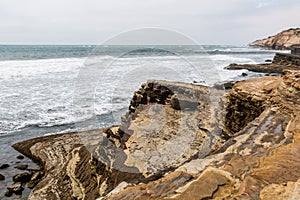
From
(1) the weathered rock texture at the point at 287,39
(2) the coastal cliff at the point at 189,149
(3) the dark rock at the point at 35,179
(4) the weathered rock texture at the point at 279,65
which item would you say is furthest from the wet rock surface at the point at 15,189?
(1) the weathered rock texture at the point at 287,39

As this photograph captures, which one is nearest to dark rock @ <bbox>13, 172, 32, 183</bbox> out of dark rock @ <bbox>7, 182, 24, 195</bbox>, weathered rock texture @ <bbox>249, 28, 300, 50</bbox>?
dark rock @ <bbox>7, 182, 24, 195</bbox>

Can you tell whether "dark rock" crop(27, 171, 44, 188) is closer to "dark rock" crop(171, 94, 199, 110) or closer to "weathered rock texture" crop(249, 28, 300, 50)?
"dark rock" crop(171, 94, 199, 110)

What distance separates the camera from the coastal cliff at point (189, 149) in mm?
3439

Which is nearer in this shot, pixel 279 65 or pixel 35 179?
pixel 35 179

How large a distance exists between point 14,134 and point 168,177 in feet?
45.5

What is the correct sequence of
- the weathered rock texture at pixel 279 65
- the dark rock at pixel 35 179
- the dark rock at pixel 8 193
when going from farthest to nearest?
the weathered rock texture at pixel 279 65 < the dark rock at pixel 35 179 < the dark rock at pixel 8 193

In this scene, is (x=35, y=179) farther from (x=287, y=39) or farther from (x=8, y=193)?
(x=287, y=39)

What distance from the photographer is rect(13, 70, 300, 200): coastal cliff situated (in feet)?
11.3

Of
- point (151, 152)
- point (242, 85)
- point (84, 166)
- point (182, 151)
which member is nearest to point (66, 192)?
point (84, 166)

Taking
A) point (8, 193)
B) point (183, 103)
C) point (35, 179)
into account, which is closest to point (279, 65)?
point (183, 103)

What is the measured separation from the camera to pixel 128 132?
914 cm

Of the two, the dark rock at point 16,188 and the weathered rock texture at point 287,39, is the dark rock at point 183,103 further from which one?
the weathered rock texture at point 287,39

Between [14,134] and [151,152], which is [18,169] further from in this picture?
[151,152]

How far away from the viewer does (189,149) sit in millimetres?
7625
